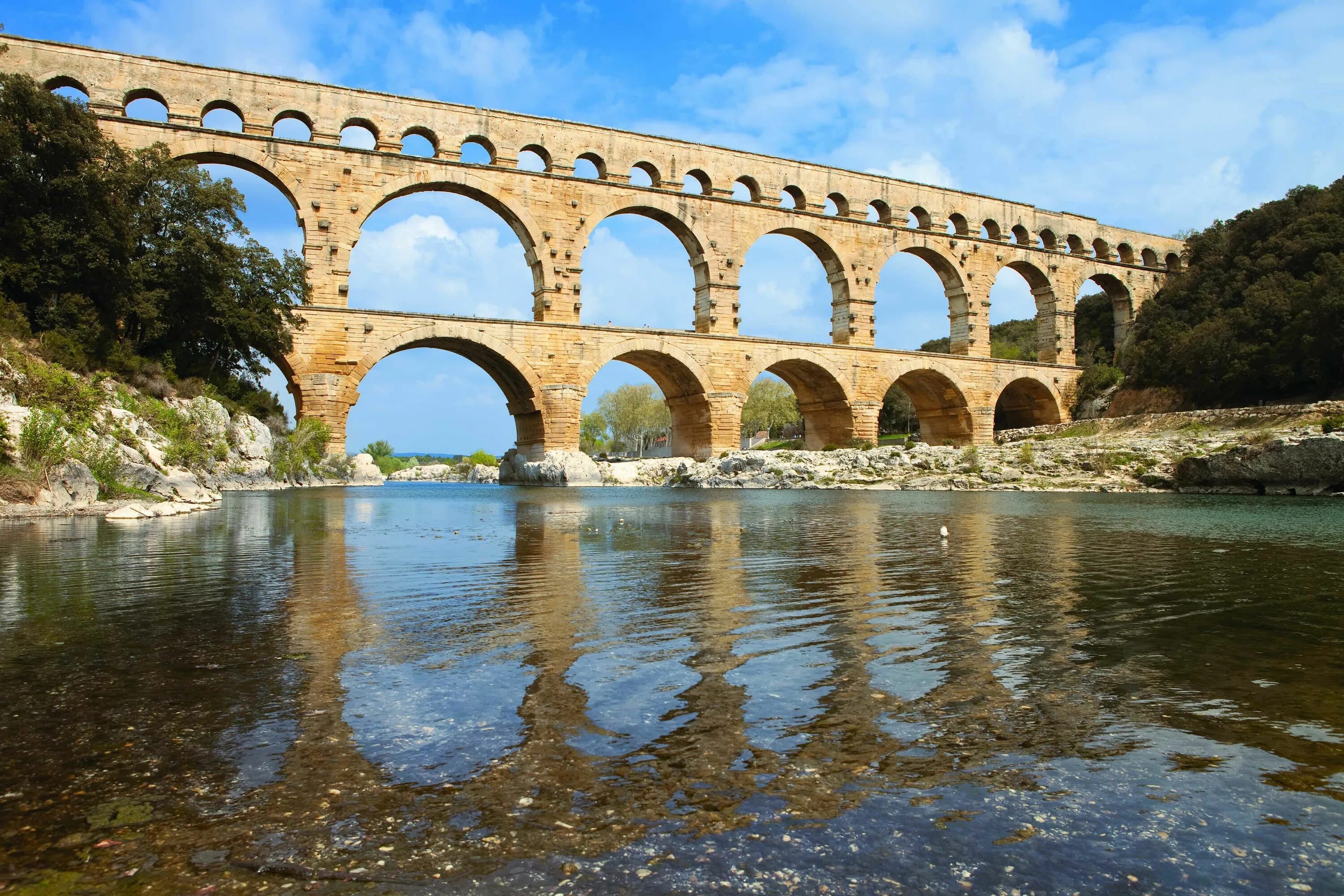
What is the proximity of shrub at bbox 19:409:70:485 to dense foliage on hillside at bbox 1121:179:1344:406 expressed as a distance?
1191 inches

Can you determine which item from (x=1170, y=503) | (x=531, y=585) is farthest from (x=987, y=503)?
(x=531, y=585)

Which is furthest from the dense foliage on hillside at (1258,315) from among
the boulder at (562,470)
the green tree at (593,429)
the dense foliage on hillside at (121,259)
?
the green tree at (593,429)

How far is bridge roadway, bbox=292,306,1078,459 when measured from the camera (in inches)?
953

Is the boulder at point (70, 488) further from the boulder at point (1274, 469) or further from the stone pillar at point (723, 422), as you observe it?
the boulder at point (1274, 469)

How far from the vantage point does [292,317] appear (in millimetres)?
23141

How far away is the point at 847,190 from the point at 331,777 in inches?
1272

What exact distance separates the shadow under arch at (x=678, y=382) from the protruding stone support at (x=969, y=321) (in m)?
11.8

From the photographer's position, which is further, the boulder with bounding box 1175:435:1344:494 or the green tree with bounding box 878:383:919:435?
the green tree with bounding box 878:383:919:435

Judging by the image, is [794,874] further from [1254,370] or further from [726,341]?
[1254,370]

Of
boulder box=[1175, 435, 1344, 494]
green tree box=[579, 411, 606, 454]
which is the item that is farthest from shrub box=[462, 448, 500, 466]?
boulder box=[1175, 435, 1344, 494]

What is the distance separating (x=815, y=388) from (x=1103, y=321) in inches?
750

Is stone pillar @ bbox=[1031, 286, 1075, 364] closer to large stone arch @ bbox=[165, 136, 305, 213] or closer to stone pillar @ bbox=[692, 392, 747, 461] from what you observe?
stone pillar @ bbox=[692, 392, 747, 461]

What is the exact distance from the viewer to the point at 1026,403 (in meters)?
37.7

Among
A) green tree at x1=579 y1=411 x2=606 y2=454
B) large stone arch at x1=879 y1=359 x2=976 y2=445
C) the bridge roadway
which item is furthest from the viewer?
green tree at x1=579 y1=411 x2=606 y2=454
